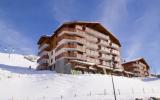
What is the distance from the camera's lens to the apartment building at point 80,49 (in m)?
75.2

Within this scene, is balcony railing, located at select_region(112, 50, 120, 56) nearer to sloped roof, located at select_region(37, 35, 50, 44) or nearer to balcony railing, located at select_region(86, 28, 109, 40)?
balcony railing, located at select_region(86, 28, 109, 40)

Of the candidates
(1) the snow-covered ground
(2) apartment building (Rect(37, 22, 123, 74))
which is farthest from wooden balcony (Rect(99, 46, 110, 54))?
(1) the snow-covered ground

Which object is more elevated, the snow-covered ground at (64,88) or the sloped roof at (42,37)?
the sloped roof at (42,37)

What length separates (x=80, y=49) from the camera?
77.6 m

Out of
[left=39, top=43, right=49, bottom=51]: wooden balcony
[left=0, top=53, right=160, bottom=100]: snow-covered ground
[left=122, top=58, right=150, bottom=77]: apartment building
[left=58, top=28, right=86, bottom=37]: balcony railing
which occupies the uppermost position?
[left=58, top=28, right=86, bottom=37]: balcony railing

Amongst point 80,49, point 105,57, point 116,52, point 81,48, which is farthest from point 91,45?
point 116,52

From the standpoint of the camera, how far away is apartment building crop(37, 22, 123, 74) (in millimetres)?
75250

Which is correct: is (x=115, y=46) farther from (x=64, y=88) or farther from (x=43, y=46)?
(x=64, y=88)

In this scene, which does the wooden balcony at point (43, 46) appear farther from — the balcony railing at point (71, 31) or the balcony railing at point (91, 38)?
the balcony railing at point (91, 38)

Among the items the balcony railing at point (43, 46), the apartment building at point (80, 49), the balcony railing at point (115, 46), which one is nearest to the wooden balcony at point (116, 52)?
the apartment building at point (80, 49)

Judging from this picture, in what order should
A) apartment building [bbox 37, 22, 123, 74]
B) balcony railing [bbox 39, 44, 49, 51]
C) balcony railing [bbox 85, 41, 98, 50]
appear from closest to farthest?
apartment building [bbox 37, 22, 123, 74] → balcony railing [bbox 85, 41, 98, 50] → balcony railing [bbox 39, 44, 49, 51]

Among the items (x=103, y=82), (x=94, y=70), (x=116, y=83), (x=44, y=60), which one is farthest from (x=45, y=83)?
(x=44, y=60)

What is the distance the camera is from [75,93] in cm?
5012

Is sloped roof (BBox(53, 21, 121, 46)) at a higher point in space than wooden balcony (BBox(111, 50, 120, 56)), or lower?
higher
